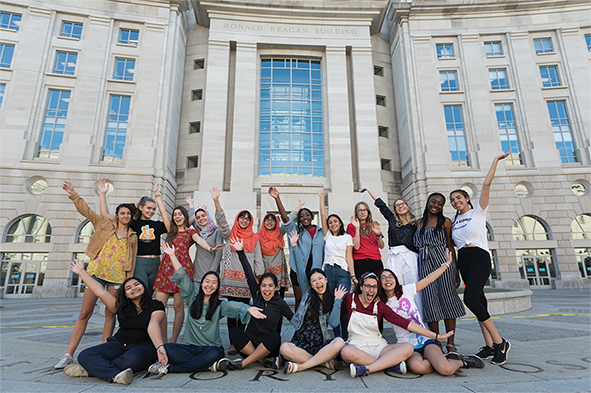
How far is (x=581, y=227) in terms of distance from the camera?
64.1ft

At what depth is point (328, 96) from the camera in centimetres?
2275

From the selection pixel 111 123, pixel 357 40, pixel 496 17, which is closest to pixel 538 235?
pixel 496 17

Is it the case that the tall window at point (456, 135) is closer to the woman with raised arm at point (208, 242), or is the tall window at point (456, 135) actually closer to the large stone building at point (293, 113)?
the large stone building at point (293, 113)

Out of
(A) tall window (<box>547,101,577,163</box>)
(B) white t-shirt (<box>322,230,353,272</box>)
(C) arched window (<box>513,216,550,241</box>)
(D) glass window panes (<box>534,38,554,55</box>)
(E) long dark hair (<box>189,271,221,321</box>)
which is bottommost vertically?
(E) long dark hair (<box>189,271,221,321</box>)

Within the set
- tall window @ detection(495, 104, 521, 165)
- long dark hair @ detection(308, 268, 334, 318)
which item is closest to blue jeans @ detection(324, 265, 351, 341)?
long dark hair @ detection(308, 268, 334, 318)

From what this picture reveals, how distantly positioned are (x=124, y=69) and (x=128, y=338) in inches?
904

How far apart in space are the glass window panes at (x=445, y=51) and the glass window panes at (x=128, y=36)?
2324 cm

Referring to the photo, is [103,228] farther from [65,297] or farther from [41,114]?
[41,114]

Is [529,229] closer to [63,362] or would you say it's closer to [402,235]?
[402,235]

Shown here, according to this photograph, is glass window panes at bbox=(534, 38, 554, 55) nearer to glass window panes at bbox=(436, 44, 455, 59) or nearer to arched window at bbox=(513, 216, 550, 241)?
glass window panes at bbox=(436, 44, 455, 59)

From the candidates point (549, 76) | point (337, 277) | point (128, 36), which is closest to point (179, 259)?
point (337, 277)

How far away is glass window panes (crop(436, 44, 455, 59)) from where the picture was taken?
23.5m

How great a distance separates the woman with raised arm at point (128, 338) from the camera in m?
3.49

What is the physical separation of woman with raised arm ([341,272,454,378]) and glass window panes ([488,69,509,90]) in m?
25.2
